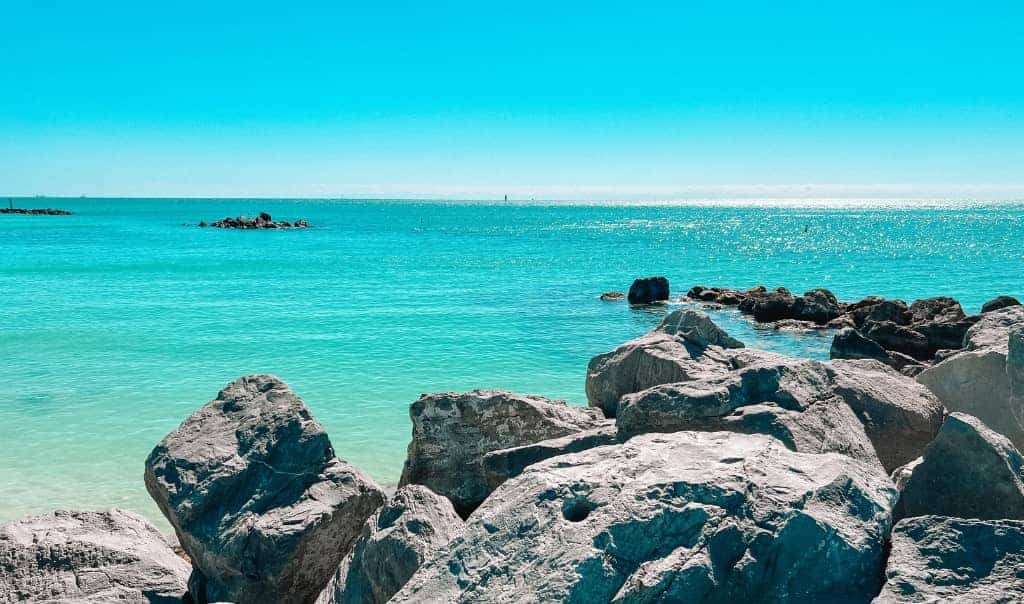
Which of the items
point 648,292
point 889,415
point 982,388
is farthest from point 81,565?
point 648,292

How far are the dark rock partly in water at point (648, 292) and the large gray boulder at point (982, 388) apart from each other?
2829cm

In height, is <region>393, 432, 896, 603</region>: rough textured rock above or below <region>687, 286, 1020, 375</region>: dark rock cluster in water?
above

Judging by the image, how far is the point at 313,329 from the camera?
29.0 m

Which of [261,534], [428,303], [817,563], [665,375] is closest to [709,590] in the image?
[817,563]

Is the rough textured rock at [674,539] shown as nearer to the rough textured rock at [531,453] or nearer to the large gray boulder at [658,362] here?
the rough textured rock at [531,453]

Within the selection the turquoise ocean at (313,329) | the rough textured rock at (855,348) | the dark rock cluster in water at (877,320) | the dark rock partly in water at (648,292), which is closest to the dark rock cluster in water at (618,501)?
the turquoise ocean at (313,329)

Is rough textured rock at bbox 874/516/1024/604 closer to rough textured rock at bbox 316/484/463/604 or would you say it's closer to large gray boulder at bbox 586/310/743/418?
rough textured rock at bbox 316/484/463/604

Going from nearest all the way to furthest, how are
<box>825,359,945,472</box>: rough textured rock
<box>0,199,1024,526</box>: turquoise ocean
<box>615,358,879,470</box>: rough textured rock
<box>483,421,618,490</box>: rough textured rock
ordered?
<box>615,358,879,470</box>: rough textured rock → <box>483,421,618,490</box>: rough textured rock → <box>825,359,945,472</box>: rough textured rock → <box>0,199,1024,526</box>: turquoise ocean

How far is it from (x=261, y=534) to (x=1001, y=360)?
30.6ft

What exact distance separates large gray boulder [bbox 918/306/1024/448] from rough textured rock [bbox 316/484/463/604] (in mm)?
7364

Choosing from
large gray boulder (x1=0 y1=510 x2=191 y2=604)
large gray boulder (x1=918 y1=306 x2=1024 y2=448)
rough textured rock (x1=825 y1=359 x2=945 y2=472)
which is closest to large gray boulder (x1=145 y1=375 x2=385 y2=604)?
large gray boulder (x1=0 y1=510 x2=191 y2=604)

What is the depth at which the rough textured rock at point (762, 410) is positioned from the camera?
7.28 metres

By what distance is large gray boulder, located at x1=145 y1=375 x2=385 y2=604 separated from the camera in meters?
7.16

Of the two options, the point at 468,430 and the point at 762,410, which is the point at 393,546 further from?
the point at 468,430
